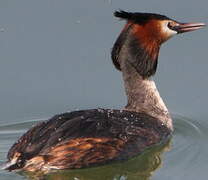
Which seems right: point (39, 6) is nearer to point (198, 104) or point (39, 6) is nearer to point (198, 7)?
point (198, 7)

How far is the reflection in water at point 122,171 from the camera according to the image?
8.13m

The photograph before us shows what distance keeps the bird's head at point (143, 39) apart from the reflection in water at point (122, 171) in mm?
1142

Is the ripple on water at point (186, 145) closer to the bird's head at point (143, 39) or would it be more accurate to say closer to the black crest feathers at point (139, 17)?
the bird's head at point (143, 39)

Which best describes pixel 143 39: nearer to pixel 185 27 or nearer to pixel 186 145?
pixel 185 27

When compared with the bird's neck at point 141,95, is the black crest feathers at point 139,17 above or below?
above

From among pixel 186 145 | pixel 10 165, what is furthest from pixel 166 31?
pixel 10 165

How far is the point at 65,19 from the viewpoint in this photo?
11430mm

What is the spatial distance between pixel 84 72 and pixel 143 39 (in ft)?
4.65

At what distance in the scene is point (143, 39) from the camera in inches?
369

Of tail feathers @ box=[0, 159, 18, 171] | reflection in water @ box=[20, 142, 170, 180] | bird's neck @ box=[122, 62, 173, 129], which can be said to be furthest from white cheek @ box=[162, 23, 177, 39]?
tail feathers @ box=[0, 159, 18, 171]

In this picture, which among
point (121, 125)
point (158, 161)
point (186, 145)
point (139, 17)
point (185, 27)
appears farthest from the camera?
point (185, 27)

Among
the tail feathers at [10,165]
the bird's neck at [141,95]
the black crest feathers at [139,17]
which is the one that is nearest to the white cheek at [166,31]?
the black crest feathers at [139,17]

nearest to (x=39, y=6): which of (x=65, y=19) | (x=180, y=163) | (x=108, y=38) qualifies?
(x=65, y=19)

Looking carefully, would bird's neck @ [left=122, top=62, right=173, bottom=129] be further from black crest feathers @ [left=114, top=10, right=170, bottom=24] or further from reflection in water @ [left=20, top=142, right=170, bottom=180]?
reflection in water @ [left=20, top=142, right=170, bottom=180]
